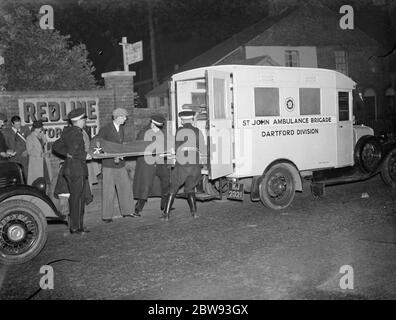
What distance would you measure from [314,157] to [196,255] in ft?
14.1

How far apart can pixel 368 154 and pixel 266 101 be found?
3.20m

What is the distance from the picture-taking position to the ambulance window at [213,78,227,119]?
8.05 metres

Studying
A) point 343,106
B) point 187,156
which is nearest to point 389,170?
point 343,106

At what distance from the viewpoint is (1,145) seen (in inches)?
308

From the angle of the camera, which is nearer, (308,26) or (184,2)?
(308,26)

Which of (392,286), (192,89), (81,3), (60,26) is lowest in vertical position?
(392,286)

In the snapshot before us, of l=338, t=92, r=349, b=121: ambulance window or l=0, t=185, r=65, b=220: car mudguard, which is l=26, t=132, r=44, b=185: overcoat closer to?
l=0, t=185, r=65, b=220: car mudguard

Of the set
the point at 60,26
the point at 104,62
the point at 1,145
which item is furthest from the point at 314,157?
the point at 104,62

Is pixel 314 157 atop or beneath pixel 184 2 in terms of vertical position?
beneath

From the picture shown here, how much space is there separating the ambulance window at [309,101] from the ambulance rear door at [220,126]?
1677 millimetres

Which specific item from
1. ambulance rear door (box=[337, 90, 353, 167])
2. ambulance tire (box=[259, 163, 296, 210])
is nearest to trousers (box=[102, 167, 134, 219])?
ambulance tire (box=[259, 163, 296, 210])

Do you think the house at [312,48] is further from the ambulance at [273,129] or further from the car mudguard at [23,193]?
the car mudguard at [23,193]

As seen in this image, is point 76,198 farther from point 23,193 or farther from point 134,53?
point 134,53

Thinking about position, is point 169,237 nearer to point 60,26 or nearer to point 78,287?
point 78,287
